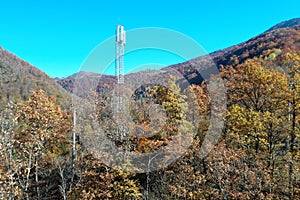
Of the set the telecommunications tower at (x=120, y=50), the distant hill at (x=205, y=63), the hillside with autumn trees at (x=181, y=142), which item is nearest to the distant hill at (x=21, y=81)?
the distant hill at (x=205, y=63)

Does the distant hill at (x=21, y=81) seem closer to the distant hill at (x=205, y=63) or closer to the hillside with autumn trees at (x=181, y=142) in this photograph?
the distant hill at (x=205, y=63)

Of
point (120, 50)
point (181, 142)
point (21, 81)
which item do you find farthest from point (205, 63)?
point (21, 81)

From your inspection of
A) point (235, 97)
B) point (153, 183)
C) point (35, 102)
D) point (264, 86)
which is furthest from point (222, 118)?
point (35, 102)

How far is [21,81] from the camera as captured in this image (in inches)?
3012

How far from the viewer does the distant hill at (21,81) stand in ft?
225

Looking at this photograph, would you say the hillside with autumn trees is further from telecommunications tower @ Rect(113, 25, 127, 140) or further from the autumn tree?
telecommunications tower @ Rect(113, 25, 127, 140)

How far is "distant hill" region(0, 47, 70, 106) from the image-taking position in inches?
2697

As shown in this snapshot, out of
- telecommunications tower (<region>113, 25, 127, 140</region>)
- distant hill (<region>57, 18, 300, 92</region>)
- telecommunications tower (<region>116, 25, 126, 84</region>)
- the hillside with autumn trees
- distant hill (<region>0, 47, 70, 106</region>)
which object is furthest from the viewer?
distant hill (<region>0, 47, 70, 106</region>)

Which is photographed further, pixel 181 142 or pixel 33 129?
pixel 33 129

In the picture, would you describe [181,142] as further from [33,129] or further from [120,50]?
[33,129]

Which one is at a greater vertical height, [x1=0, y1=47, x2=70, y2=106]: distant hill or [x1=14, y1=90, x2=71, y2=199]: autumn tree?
[x1=0, y1=47, x2=70, y2=106]: distant hill

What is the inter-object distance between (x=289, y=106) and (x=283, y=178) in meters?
4.26

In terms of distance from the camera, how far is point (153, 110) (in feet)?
52.3

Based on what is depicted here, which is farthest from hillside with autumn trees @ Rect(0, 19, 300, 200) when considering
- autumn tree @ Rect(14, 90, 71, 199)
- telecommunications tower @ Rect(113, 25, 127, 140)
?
telecommunications tower @ Rect(113, 25, 127, 140)
